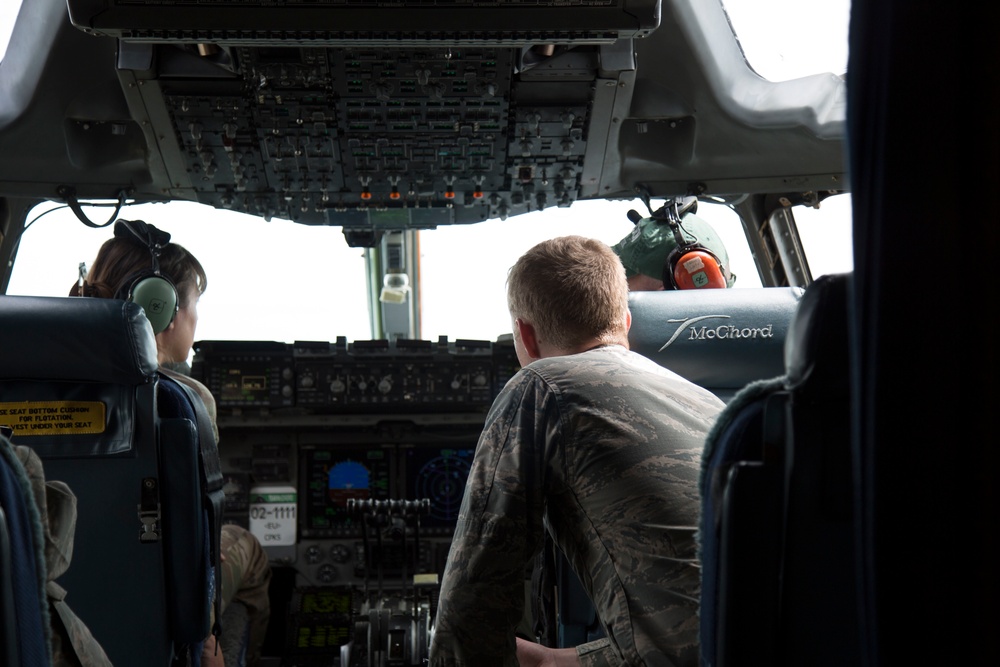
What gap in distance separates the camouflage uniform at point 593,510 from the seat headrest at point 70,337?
2.70 feet

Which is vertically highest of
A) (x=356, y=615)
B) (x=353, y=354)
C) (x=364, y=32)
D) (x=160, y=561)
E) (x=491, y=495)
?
(x=364, y=32)

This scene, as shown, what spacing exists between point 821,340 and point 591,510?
0.77 meters

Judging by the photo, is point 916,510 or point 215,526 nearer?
point 916,510

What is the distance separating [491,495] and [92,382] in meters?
1.02

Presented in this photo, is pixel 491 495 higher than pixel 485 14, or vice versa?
pixel 485 14

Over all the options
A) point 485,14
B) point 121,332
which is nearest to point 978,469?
point 121,332

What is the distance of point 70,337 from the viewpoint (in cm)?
186

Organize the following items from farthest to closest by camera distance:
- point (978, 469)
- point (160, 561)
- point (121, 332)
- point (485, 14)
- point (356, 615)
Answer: point (356, 615) < point (485, 14) < point (160, 561) < point (121, 332) < point (978, 469)

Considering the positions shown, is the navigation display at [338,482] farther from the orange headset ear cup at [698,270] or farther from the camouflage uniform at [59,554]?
the camouflage uniform at [59,554]

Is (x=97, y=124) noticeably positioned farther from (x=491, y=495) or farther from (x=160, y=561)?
(x=491, y=495)

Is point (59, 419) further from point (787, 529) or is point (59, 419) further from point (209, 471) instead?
point (787, 529)

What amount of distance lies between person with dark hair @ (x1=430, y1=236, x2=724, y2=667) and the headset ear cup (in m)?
1.36

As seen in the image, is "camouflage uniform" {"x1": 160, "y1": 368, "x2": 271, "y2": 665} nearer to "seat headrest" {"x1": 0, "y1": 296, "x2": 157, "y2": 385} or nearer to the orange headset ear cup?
"seat headrest" {"x1": 0, "y1": 296, "x2": 157, "y2": 385}

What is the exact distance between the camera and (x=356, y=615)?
149 inches
